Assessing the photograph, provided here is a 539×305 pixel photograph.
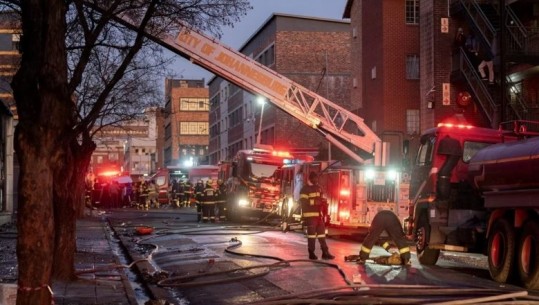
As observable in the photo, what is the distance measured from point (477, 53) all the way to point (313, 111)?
957 centimetres

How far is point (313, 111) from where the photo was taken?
1016 inches

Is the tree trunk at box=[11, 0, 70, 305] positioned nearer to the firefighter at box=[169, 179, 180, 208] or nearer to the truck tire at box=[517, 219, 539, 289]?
the truck tire at box=[517, 219, 539, 289]

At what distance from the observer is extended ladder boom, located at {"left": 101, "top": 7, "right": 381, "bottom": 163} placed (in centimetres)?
2369

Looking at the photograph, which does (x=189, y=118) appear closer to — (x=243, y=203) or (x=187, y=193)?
(x=187, y=193)

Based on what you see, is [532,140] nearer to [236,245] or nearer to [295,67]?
[236,245]

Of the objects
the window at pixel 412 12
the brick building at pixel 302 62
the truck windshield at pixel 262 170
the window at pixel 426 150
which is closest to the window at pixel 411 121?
the window at pixel 412 12

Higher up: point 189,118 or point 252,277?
point 189,118

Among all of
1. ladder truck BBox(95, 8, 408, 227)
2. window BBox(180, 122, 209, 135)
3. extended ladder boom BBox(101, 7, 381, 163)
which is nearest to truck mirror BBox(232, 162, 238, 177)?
ladder truck BBox(95, 8, 408, 227)

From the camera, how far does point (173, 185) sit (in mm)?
54750

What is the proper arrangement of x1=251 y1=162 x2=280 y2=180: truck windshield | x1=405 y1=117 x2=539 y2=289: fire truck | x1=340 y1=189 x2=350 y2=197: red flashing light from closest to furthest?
x1=405 y1=117 x2=539 y2=289: fire truck, x1=340 y1=189 x2=350 y2=197: red flashing light, x1=251 y1=162 x2=280 y2=180: truck windshield

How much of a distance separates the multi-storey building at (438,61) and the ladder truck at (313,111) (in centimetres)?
271

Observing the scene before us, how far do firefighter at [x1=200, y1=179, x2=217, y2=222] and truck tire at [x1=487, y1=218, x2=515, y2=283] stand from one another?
65.5 ft

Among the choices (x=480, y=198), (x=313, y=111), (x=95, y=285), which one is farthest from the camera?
(x=313, y=111)

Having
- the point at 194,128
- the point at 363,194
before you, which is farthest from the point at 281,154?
the point at 194,128
